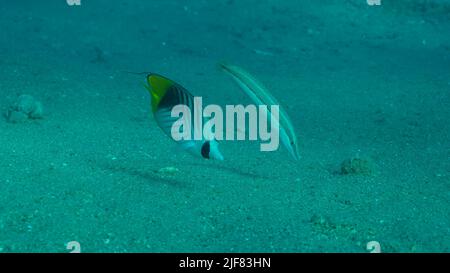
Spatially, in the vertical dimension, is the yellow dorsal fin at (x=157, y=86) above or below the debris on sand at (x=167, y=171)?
above

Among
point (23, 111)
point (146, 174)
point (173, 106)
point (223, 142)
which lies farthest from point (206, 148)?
point (23, 111)

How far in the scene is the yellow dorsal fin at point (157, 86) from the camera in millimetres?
2670

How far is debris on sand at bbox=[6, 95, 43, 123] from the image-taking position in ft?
16.8

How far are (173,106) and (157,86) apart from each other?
0.55ft

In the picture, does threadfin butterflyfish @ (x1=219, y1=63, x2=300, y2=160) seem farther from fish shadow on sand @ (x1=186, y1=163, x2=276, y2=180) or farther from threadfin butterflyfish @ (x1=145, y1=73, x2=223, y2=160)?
fish shadow on sand @ (x1=186, y1=163, x2=276, y2=180)

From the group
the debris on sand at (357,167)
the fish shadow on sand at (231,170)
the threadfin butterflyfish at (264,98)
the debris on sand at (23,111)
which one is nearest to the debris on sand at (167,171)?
the fish shadow on sand at (231,170)

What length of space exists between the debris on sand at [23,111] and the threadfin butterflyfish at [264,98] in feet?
11.7

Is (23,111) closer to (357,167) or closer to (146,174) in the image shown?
(146,174)

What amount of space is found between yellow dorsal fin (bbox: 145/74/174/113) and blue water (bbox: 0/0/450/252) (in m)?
0.80

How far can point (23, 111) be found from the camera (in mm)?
5172

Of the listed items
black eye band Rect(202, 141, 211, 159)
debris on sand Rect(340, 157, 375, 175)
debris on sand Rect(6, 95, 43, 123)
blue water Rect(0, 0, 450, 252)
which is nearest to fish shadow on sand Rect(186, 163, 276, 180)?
blue water Rect(0, 0, 450, 252)

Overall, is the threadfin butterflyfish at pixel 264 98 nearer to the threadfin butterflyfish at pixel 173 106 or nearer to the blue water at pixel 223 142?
the threadfin butterflyfish at pixel 173 106

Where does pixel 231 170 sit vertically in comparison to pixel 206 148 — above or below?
below
